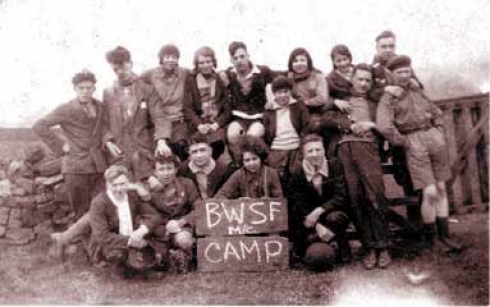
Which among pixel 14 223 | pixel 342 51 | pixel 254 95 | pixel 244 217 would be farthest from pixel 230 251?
pixel 14 223

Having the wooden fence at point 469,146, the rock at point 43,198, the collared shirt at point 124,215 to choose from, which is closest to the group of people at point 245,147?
the collared shirt at point 124,215

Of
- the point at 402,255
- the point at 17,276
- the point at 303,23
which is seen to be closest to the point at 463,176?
the point at 402,255

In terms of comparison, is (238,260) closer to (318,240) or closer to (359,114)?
(318,240)

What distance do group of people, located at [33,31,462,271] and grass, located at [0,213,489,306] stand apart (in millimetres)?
158

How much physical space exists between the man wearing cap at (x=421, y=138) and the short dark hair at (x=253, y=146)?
1026 mm

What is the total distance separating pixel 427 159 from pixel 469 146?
2.46 feet

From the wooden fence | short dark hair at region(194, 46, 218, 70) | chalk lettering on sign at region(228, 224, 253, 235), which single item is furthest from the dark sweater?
the wooden fence

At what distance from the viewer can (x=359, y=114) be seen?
4.13 m

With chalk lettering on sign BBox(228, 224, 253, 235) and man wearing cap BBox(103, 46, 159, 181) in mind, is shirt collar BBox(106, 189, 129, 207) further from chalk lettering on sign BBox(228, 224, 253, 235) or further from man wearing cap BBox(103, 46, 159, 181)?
chalk lettering on sign BBox(228, 224, 253, 235)

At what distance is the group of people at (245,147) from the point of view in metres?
3.89

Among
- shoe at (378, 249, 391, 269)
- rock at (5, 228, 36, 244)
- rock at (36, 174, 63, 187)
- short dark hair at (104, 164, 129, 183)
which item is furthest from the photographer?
rock at (36, 174, 63, 187)

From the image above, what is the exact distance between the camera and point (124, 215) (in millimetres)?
3953

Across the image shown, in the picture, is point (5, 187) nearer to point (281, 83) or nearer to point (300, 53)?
point (281, 83)

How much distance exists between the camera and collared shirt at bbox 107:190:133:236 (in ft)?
12.9
